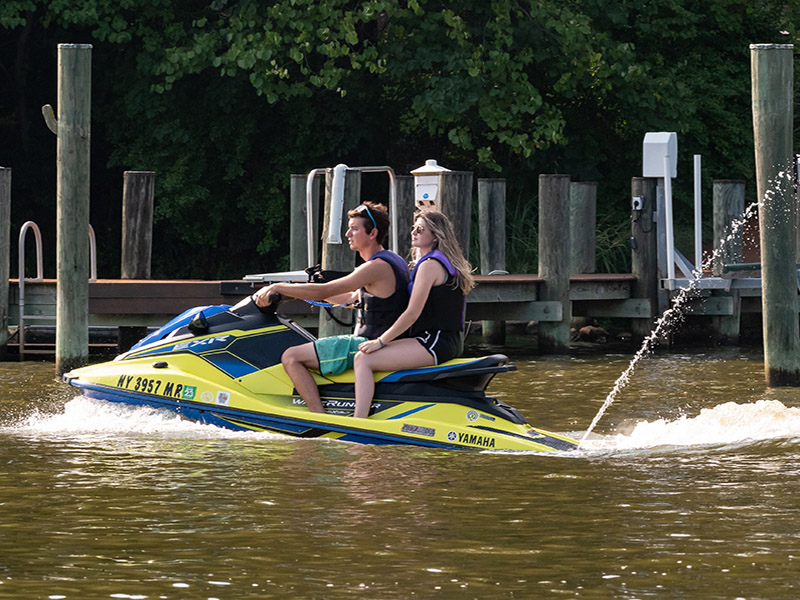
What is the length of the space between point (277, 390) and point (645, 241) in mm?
8491

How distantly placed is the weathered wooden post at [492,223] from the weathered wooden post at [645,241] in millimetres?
1421

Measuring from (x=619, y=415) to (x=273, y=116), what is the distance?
468 inches

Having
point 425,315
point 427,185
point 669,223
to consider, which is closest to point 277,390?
point 425,315

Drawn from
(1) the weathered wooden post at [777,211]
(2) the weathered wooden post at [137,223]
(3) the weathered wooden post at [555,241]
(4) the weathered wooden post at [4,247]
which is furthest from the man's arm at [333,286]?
(2) the weathered wooden post at [137,223]

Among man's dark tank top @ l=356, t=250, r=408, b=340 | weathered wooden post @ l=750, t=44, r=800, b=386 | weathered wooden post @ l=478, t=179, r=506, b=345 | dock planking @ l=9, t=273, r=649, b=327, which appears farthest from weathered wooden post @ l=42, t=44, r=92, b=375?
weathered wooden post @ l=750, t=44, r=800, b=386

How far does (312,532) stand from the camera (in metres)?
6.57

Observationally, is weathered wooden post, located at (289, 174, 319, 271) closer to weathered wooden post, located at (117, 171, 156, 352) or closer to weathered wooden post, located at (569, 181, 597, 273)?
weathered wooden post, located at (117, 171, 156, 352)

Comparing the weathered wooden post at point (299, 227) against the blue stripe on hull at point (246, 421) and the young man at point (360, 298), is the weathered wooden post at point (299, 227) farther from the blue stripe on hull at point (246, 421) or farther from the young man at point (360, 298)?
the young man at point (360, 298)

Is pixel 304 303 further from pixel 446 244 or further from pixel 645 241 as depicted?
pixel 446 244

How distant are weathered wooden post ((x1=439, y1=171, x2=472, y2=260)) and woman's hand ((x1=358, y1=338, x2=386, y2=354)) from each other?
663cm

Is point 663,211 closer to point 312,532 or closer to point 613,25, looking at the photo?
point 613,25

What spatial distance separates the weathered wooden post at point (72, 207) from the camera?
1263cm

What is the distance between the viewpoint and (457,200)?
1541 centimetres

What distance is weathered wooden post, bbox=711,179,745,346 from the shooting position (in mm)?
17109
